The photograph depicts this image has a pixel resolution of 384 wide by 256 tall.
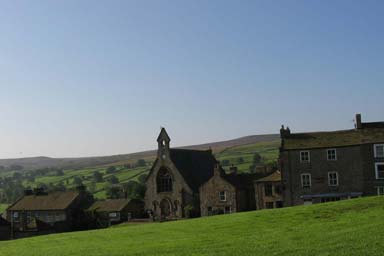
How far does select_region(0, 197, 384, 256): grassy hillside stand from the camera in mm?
24328

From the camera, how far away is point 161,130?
8525 cm

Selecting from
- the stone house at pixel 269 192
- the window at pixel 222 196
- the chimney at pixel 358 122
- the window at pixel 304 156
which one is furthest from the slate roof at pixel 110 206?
the chimney at pixel 358 122

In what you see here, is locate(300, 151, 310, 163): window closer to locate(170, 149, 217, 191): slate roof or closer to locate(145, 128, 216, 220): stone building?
locate(145, 128, 216, 220): stone building

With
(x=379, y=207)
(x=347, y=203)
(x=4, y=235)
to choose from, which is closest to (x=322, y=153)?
(x=347, y=203)

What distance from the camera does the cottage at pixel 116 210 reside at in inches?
3393

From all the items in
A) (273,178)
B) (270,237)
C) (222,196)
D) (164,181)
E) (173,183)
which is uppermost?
(273,178)

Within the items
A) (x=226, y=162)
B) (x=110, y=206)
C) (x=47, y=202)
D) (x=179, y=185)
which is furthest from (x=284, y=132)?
(x=226, y=162)

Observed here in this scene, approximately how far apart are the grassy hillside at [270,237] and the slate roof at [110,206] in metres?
47.5

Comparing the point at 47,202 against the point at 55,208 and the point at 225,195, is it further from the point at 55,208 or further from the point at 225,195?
the point at 225,195

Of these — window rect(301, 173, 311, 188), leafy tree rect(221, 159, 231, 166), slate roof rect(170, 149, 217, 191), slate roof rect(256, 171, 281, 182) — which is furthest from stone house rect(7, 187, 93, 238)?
Result: leafy tree rect(221, 159, 231, 166)

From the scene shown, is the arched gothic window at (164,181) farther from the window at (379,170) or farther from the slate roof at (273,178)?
the window at (379,170)

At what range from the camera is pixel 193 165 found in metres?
87.2

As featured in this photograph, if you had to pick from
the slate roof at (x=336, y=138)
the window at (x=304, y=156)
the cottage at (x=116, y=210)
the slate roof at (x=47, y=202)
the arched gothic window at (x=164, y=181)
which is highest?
the slate roof at (x=336, y=138)

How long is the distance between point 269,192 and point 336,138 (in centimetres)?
1134
